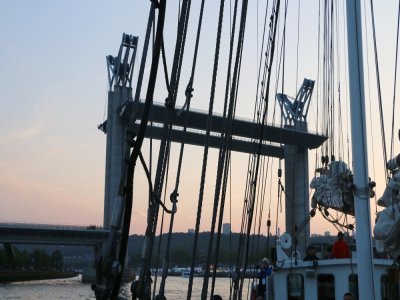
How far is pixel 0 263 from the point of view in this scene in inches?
3797

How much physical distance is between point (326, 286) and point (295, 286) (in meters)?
0.53

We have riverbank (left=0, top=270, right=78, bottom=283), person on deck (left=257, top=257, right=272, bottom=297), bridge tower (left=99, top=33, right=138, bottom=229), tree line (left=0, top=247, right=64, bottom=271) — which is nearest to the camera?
person on deck (left=257, top=257, right=272, bottom=297)

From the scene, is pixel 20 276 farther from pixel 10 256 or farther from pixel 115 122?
pixel 115 122

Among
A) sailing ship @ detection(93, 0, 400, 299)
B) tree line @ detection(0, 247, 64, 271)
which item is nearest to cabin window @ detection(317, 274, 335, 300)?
sailing ship @ detection(93, 0, 400, 299)

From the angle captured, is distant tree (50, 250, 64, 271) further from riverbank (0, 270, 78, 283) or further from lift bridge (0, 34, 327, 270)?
lift bridge (0, 34, 327, 270)

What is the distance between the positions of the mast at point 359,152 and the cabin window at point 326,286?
3543 mm

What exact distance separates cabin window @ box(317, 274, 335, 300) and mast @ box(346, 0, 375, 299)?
3543 mm

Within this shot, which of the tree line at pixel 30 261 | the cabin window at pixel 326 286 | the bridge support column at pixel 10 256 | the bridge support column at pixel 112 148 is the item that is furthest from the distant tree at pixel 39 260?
the cabin window at pixel 326 286

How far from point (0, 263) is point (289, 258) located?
96591mm

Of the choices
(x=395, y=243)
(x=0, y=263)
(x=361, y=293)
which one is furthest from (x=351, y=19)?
(x=0, y=263)

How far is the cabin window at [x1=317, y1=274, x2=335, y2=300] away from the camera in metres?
8.21

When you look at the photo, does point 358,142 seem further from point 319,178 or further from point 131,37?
point 131,37

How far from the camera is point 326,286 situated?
8281mm

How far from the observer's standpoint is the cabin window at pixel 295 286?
8.54m
